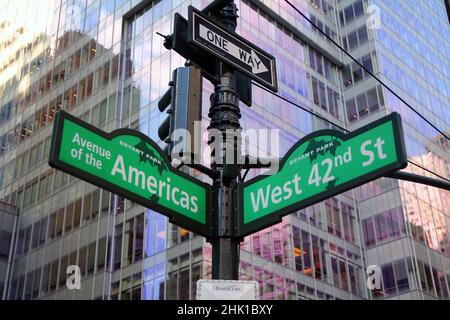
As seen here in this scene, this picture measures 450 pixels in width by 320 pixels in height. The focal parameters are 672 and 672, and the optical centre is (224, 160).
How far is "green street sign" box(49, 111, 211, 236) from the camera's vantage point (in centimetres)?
555

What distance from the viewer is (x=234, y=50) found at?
7.09 metres

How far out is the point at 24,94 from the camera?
49.4 m

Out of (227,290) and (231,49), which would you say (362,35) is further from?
(227,290)

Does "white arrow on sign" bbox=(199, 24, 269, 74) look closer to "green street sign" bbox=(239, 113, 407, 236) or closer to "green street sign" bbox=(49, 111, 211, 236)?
"green street sign" bbox=(239, 113, 407, 236)

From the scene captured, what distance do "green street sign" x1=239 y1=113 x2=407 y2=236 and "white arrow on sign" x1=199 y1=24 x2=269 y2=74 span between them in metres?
1.31

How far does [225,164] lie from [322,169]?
104 centimetres

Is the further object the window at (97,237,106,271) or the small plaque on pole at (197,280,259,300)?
the window at (97,237,106,271)

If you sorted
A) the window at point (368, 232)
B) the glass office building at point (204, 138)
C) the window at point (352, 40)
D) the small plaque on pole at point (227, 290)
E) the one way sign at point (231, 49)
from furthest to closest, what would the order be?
1. the window at point (352, 40)
2. the window at point (368, 232)
3. the glass office building at point (204, 138)
4. the one way sign at point (231, 49)
5. the small plaque on pole at point (227, 290)

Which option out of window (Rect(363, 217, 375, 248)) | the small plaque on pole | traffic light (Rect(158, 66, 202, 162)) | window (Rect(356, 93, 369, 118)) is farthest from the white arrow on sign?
window (Rect(356, 93, 369, 118))

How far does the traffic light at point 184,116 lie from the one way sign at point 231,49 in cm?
30

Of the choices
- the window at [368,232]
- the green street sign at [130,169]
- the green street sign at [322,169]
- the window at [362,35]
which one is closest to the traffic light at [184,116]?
the green street sign at [130,169]

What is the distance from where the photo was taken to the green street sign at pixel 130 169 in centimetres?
555

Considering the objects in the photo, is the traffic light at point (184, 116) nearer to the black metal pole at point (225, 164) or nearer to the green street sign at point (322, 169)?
the black metal pole at point (225, 164)
